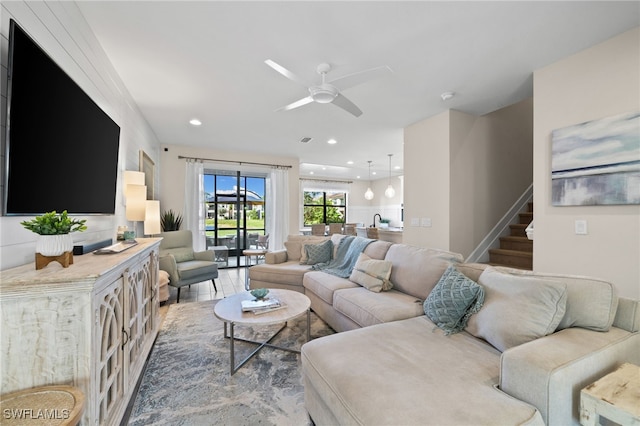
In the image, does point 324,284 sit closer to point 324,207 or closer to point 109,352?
point 109,352

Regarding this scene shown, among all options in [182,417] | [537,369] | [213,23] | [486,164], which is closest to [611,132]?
[486,164]

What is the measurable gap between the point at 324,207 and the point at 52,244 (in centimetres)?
876

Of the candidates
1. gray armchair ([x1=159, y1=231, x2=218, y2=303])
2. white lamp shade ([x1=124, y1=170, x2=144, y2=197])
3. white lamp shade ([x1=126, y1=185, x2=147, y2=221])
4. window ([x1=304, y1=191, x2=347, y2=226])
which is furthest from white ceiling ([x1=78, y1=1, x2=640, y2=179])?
window ([x1=304, y1=191, x2=347, y2=226])

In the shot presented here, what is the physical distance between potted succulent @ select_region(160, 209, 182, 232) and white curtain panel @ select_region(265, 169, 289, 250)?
1.92 metres

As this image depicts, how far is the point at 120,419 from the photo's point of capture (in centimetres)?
151

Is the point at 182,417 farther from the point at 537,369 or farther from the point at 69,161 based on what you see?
the point at 537,369

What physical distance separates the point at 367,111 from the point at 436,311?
266 centimetres

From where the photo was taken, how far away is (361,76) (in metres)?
2.05

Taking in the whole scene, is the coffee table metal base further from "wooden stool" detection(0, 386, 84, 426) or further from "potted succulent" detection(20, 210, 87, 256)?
"potted succulent" detection(20, 210, 87, 256)

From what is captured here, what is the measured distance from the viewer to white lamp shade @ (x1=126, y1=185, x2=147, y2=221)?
8.96ft

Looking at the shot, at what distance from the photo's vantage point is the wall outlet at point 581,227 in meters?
2.19

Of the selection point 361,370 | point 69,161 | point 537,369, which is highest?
point 69,161

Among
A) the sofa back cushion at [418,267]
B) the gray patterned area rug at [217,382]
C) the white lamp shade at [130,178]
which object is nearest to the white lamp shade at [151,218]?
the white lamp shade at [130,178]

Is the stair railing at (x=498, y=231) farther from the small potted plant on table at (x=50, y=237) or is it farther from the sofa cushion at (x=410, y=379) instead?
the small potted plant on table at (x=50, y=237)
